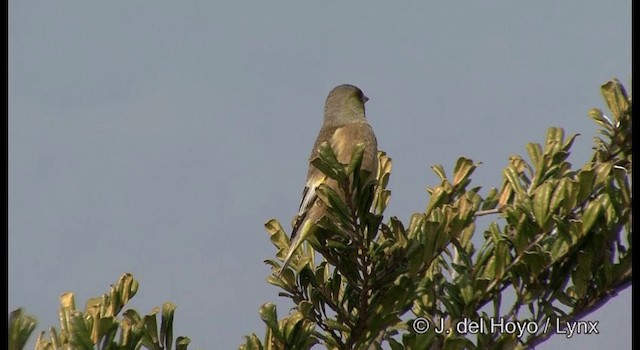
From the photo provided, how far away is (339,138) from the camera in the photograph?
6.06 meters

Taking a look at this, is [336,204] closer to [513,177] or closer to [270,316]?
[270,316]

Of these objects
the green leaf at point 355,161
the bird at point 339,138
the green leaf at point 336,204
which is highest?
the bird at point 339,138

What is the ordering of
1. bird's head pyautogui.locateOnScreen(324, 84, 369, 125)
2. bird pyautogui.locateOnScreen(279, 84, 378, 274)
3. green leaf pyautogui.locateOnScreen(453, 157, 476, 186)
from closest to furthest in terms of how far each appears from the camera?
green leaf pyautogui.locateOnScreen(453, 157, 476, 186), bird pyautogui.locateOnScreen(279, 84, 378, 274), bird's head pyautogui.locateOnScreen(324, 84, 369, 125)

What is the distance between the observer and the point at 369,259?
3.94 m

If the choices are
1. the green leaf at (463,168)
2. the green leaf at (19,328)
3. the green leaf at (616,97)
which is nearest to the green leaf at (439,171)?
the green leaf at (463,168)

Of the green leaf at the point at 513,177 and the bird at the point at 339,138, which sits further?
the bird at the point at 339,138

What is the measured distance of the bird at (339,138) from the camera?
5091 millimetres

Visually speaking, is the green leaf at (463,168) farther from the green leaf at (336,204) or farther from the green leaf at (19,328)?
the green leaf at (19,328)

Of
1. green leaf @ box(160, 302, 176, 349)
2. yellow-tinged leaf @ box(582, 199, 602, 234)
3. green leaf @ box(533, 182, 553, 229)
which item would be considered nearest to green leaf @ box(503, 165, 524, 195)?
green leaf @ box(533, 182, 553, 229)

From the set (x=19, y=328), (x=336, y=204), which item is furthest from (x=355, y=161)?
(x=19, y=328)

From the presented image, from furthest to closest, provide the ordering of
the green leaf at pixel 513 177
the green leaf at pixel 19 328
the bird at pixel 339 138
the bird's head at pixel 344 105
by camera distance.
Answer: the bird's head at pixel 344 105 → the bird at pixel 339 138 → the green leaf at pixel 513 177 → the green leaf at pixel 19 328

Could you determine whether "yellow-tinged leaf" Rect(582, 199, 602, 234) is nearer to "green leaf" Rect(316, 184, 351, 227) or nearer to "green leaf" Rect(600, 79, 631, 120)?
"green leaf" Rect(600, 79, 631, 120)

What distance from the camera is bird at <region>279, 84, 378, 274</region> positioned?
16.7ft
